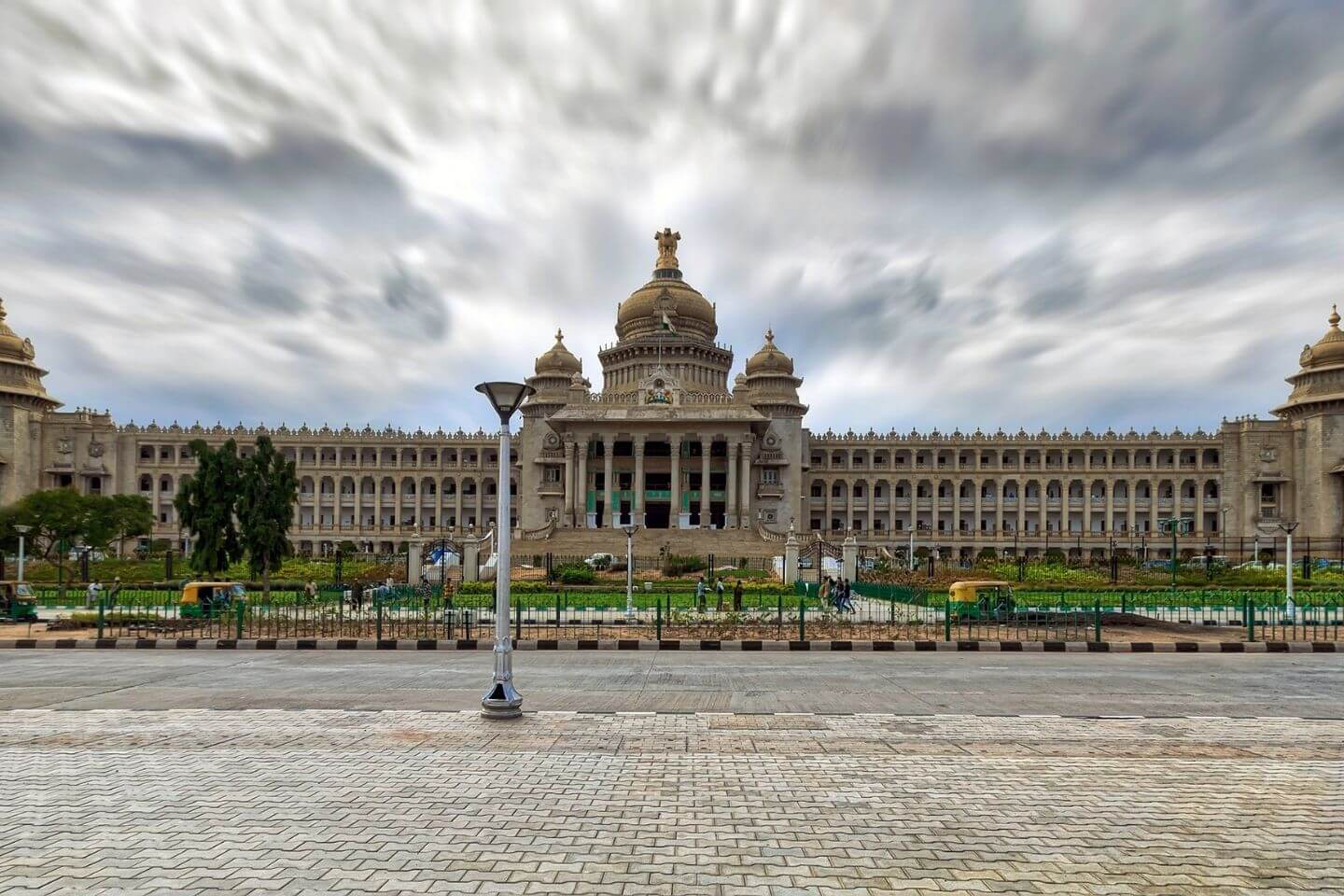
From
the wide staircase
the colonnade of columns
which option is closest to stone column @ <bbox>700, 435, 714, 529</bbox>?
the colonnade of columns

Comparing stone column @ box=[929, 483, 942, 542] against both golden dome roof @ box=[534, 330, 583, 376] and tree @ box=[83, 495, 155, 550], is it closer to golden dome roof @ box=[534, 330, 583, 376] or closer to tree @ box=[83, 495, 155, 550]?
golden dome roof @ box=[534, 330, 583, 376]

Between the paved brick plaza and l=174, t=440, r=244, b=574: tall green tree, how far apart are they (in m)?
24.9

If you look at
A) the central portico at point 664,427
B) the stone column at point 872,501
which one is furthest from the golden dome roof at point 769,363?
the stone column at point 872,501

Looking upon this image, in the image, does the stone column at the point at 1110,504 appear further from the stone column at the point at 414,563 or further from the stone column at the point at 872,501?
the stone column at the point at 414,563

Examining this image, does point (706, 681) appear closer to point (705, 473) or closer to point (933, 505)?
point (705, 473)

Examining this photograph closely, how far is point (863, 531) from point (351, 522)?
164 feet

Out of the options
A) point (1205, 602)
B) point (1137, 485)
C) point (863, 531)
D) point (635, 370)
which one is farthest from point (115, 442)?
point (1137, 485)

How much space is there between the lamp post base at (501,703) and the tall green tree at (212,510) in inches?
1100

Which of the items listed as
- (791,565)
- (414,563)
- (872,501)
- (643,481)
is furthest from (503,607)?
(872,501)

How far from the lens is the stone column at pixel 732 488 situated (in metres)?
59.4

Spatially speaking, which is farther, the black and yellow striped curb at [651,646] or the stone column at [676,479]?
the stone column at [676,479]

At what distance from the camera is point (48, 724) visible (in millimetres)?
10914

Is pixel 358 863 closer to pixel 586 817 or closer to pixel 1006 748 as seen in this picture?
pixel 586 817

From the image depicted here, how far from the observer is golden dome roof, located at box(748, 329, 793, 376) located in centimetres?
7625
